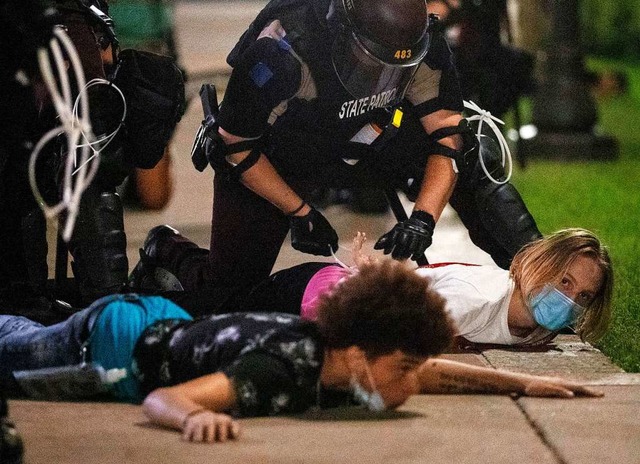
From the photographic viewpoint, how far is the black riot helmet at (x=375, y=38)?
554cm

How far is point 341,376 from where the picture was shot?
14.4ft

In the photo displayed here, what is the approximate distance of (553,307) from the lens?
5.38m

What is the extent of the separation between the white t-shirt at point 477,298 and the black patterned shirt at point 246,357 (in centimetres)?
106

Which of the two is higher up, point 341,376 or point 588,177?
point 341,376

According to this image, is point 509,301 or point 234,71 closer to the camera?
point 509,301

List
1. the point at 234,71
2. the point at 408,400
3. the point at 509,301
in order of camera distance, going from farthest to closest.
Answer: the point at 234,71 → the point at 509,301 → the point at 408,400

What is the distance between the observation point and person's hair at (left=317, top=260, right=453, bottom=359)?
4230 mm

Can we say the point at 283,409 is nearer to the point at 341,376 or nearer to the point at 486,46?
the point at 341,376

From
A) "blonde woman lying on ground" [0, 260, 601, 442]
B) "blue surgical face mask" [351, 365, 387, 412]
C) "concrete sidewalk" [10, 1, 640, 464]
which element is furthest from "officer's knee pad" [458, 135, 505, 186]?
"blue surgical face mask" [351, 365, 387, 412]

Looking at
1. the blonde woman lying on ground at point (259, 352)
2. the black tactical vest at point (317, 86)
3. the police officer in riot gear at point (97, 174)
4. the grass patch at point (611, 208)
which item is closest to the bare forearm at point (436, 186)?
the black tactical vest at point (317, 86)

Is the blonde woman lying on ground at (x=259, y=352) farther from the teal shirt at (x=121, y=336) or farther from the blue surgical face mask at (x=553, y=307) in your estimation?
the blue surgical face mask at (x=553, y=307)

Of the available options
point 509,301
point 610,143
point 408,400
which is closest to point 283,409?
point 408,400

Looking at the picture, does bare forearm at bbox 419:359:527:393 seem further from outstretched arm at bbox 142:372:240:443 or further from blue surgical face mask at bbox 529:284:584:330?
outstretched arm at bbox 142:372:240:443

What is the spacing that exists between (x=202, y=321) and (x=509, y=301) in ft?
4.61
